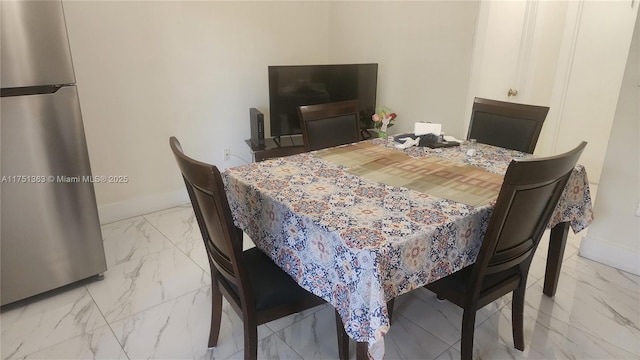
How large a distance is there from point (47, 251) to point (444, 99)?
115 inches

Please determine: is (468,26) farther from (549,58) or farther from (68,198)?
(68,198)

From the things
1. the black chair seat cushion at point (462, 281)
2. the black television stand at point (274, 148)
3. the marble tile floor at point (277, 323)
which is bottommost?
the marble tile floor at point (277, 323)

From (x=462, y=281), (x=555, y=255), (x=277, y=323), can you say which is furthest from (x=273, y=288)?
(x=555, y=255)

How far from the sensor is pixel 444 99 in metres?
3.30

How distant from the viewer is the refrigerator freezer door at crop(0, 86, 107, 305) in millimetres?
1860

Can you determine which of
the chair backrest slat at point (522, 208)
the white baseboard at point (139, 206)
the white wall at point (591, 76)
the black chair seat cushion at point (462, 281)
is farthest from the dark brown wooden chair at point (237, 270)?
the white wall at point (591, 76)

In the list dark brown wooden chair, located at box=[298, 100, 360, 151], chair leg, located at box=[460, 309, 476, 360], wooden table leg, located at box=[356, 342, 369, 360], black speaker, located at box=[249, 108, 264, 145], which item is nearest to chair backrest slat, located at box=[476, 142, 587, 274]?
chair leg, located at box=[460, 309, 476, 360]

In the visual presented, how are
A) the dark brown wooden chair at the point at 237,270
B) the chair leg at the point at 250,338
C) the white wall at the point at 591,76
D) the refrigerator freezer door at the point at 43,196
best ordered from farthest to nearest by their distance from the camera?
the white wall at the point at 591,76 → the refrigerator freezer door at the point at 43,196 → the chair leg at the point at 250,338 → the dark brown wooden chair at the point at 237,270

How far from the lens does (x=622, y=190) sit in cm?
237

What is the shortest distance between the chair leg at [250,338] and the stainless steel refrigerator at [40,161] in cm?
125

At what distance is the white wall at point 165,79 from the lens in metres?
2.80

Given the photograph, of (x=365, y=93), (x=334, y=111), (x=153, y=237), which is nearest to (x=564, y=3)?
(x=365, y=93)

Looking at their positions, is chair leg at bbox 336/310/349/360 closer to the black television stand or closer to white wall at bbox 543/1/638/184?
the black television stand

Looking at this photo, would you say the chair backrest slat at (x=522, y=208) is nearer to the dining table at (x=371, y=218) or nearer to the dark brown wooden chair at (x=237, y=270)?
the dining table at (x=371, y=218)
